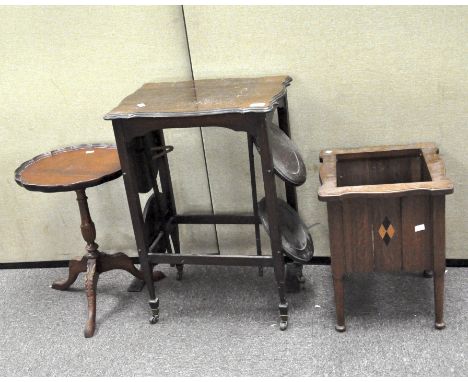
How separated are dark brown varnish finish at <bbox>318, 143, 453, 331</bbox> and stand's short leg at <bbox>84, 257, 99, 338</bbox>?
39.9 inches

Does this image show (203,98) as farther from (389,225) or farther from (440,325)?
(440,325)

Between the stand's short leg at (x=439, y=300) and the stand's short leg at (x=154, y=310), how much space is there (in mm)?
1110

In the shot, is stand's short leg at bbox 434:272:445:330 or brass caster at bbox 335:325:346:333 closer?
stand's short leg at bbox 434:272:445:330

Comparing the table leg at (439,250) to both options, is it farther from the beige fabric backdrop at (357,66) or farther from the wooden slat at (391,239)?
the beige fabric backdrop at (357,66)

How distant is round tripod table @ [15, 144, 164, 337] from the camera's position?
2.28 m

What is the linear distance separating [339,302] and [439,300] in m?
0.37

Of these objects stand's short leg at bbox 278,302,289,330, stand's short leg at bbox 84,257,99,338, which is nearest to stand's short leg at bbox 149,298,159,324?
stand's short leg at bbox 84,257,99,338

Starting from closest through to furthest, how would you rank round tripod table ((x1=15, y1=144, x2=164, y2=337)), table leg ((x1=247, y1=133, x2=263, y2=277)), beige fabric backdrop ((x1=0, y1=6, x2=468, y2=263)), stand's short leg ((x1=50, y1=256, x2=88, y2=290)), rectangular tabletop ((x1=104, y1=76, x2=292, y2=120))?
rectangular tabletop ((x1=104, y1=76, x2=292, y2=120))
round tripod table ((x1=15, y1=144, x2=164, y2=337))
beige fabric backdrop ((x1=0, y1=6, x2=468, y2=263))
table leg ((x1=247, y1=133, x2=263, y2=277))
stand's short leg ((x1=50, y1=256, x2=88, y2=290))

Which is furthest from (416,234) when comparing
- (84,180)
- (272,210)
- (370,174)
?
(84,180)

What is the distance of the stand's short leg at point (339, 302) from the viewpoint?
224 cm

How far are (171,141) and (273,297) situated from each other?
2.77ft

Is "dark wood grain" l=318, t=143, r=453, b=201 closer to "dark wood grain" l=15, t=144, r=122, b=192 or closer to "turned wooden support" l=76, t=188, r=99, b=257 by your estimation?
"dark wood grain" l=15, t=144, r=122, b=192

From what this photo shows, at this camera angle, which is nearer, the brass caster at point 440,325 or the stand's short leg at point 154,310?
the brass caster at point 440,325

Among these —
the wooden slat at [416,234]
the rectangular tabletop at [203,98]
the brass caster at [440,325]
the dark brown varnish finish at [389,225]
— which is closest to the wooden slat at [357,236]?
the dark brown varnish finish at [389,225]
